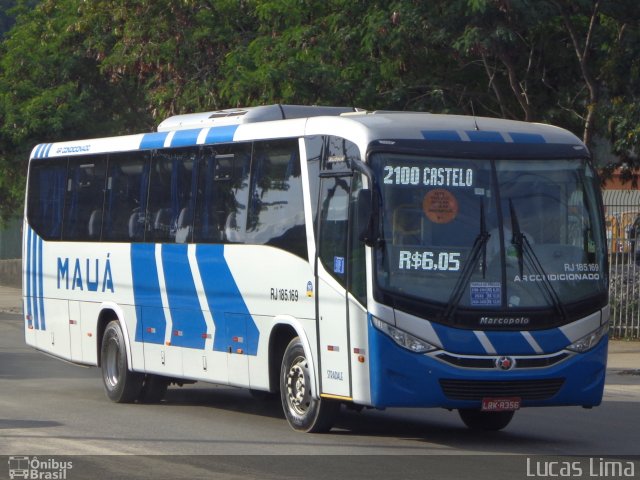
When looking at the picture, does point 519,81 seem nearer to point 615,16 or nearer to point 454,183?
point 615,16

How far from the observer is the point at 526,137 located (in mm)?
11742

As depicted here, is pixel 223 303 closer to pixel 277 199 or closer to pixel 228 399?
pixel 277 199

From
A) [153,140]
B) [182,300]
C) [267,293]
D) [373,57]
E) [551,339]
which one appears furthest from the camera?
[373,57]

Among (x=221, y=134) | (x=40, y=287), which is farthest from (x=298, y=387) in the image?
(x=40, y=287)

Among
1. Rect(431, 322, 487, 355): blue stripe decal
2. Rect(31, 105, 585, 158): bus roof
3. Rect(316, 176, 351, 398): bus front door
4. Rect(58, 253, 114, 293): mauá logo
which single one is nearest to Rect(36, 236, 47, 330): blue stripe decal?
Rect(58, 253, 114, 293): mauá logo

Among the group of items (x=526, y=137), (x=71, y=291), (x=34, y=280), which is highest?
(x=526, y=137)

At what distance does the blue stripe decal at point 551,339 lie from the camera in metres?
11.2

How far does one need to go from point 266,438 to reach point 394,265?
2.09 m

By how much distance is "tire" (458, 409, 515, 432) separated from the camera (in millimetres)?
12727

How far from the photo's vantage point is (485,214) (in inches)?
444

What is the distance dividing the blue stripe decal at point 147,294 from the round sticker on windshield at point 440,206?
170 inches

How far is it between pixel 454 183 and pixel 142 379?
547cm

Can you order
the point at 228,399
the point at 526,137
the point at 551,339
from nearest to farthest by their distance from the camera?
the point at 551,339, the point at 526,137, the point at 228,399

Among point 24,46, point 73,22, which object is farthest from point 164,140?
point 24,46
